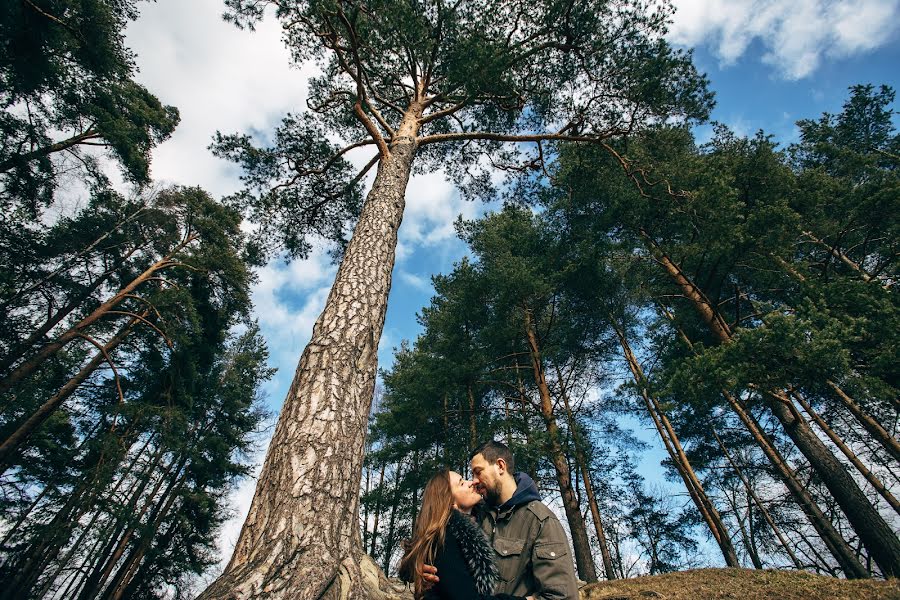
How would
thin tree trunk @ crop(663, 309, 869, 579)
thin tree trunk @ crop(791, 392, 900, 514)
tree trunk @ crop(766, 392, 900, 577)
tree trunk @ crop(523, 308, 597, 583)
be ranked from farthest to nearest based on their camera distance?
tree trunk @ crop(523, 308, 597, 583) < thin tree trunk @ crop(791, 392, 900, 514) < thin tree trunk @ crop(663, 309, 869, 579) < tree trunk @ crop(766, 392, 900, 577)

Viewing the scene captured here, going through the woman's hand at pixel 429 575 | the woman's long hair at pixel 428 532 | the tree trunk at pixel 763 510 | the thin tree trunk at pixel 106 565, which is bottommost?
the woman's hand at pixel 429 575

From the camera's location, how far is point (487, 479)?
2.39 meters

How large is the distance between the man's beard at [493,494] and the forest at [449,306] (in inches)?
31.8

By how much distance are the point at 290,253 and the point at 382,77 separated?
4.24 meters

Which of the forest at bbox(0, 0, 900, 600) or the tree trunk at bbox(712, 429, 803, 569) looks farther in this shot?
the tree trunk at bbox(712, 429, 803, 569)

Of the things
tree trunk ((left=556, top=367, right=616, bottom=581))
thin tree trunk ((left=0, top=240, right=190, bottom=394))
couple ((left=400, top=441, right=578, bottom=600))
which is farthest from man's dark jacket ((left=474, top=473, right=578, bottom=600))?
thin tree trunk ((left=0, top=240, right=190, bottom=394))

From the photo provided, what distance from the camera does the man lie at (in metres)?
1.92

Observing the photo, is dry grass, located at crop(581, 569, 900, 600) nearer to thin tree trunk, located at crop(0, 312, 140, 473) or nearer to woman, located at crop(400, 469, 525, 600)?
woman, located at crop(400, 469, 525, 600)

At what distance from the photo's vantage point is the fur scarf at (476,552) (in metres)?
1.85

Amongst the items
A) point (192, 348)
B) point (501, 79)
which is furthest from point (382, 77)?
point (192, 348)

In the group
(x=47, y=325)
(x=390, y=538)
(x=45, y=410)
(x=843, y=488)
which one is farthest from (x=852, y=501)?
(x=47, y=325)

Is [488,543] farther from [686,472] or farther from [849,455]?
[849,455]

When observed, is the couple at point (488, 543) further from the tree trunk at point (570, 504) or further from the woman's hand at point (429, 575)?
the tree trunk at point (570, 504)

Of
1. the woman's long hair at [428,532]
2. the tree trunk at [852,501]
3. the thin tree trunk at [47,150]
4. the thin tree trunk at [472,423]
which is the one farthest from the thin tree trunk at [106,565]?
the tree trunk at [852,501]
